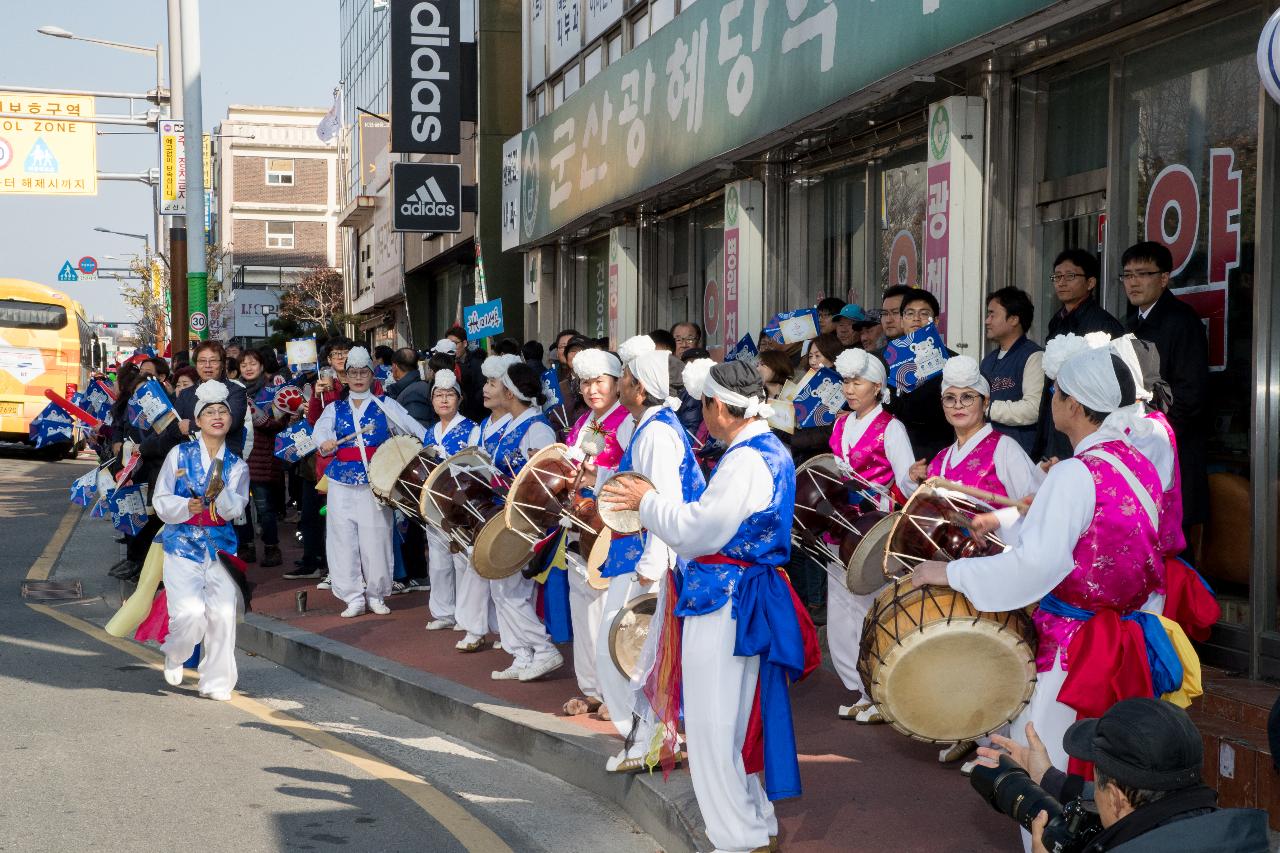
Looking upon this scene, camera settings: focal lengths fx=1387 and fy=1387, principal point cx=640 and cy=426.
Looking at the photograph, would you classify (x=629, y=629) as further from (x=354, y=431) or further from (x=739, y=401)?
(x=354, y=431)

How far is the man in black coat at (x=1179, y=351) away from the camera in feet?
20.2

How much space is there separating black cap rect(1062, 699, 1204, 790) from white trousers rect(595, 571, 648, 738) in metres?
3.70

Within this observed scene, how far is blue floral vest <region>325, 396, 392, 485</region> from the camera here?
1037 cm

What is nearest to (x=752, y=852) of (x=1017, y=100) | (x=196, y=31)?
(x=1017, y=100)

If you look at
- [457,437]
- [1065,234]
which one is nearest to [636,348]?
[457,437]

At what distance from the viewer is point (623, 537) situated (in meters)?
6.43

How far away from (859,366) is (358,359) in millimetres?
4774

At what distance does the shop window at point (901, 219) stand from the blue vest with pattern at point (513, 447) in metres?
3.28

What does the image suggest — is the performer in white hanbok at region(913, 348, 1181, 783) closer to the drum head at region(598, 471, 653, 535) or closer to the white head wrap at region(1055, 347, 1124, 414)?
the white head wrap at region(1055, 347, 1124, 414)

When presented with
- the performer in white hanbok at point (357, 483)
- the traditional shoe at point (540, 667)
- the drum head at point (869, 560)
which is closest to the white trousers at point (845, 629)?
the drum head at point (869, 560)

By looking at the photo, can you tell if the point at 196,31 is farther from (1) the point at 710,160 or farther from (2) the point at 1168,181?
(2) the point at 1168,181

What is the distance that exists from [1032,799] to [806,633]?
1980 millimetres

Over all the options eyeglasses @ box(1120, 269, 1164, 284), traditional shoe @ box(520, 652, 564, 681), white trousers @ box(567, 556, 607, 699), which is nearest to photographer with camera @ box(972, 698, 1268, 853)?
eyeglasses @ box(1120, 269, 1164, 284)

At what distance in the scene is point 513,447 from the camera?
8.59 m
